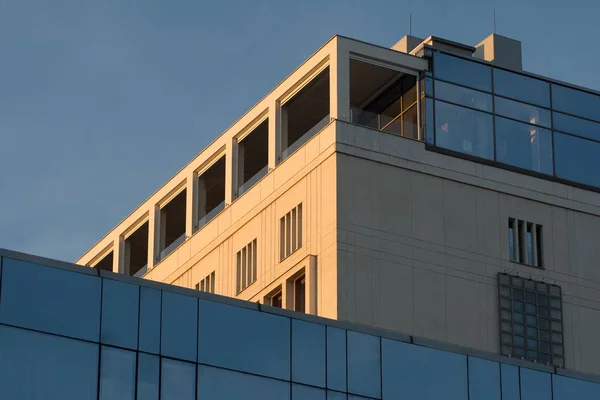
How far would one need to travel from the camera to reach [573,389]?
64.9 metres

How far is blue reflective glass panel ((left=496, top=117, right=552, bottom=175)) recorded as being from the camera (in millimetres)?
82750

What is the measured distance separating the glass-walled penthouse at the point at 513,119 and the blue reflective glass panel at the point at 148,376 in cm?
2782

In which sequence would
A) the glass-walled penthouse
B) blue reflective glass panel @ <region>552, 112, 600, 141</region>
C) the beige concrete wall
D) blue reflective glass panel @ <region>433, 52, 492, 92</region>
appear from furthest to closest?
blue reflective glass panel @ <region>552, 112, 600, 141</region> → blue reflective glass panel @ <region>433, 52, 492, 92</region> → the glass-walled penthouse → the beige concrete wall

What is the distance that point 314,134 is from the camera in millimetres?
80500

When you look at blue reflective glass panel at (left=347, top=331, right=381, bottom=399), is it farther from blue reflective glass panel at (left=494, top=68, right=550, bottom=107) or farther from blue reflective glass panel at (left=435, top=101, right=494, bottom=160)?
blue reflective glass panel at (left=494, top=68, right=550, bottom=107)

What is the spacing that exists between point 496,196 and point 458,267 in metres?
4.27

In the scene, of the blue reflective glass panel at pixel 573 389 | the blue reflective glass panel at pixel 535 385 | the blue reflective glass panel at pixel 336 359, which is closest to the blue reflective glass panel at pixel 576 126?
the blue reflective glass panel at pixel 573 389

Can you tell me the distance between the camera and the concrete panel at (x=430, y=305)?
76.9 m

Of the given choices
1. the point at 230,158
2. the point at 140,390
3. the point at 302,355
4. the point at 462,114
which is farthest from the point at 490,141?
the point at 140,390

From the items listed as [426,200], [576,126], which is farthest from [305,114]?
[576,126]

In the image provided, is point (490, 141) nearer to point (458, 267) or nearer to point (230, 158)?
point (458, 267)

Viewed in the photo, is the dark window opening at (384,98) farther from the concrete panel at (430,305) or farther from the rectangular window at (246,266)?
the rectangular window at (246,266)

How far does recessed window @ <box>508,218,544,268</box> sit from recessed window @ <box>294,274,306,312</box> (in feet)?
30.0

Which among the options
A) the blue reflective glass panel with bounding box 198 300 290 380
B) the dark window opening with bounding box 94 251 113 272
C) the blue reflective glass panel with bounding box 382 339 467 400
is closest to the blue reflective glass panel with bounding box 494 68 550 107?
the blue reflective glass panel with bounding box 382 339 467 400
